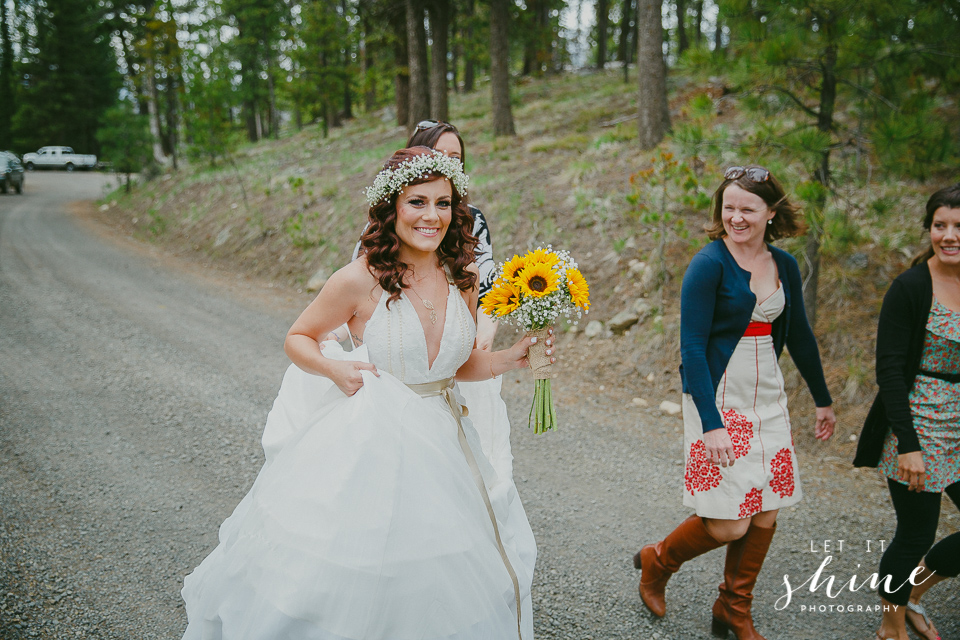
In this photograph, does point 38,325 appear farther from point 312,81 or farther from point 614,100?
point 312,81

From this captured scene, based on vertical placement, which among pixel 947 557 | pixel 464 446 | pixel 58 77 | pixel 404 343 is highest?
pixel 58 77

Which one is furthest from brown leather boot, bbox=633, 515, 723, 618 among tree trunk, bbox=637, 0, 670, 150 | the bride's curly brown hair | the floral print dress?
tree trunk, bbox=637, 0, 670, 150

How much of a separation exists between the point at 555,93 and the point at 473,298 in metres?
19.4

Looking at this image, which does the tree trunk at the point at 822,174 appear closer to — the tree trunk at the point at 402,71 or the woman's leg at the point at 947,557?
the woman's leg at the point at 947,557

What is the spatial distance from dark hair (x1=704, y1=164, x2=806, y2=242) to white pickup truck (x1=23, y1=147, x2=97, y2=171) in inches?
1652

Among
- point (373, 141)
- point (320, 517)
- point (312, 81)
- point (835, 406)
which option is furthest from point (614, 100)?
point (320, 517)

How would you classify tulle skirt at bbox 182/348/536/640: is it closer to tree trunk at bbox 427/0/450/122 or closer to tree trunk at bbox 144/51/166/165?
tree trunk at bbox 427/0/450/122

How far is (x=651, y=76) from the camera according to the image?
991 cm

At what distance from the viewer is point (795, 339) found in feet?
9.94

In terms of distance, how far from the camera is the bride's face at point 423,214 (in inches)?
96.0

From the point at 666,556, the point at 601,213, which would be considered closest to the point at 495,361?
the point at 666,556

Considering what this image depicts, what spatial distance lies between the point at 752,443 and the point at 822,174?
350 centimetres

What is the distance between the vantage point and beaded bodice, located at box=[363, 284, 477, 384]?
2.39 metres

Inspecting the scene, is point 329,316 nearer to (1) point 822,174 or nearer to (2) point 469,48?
(1) point 822,174
